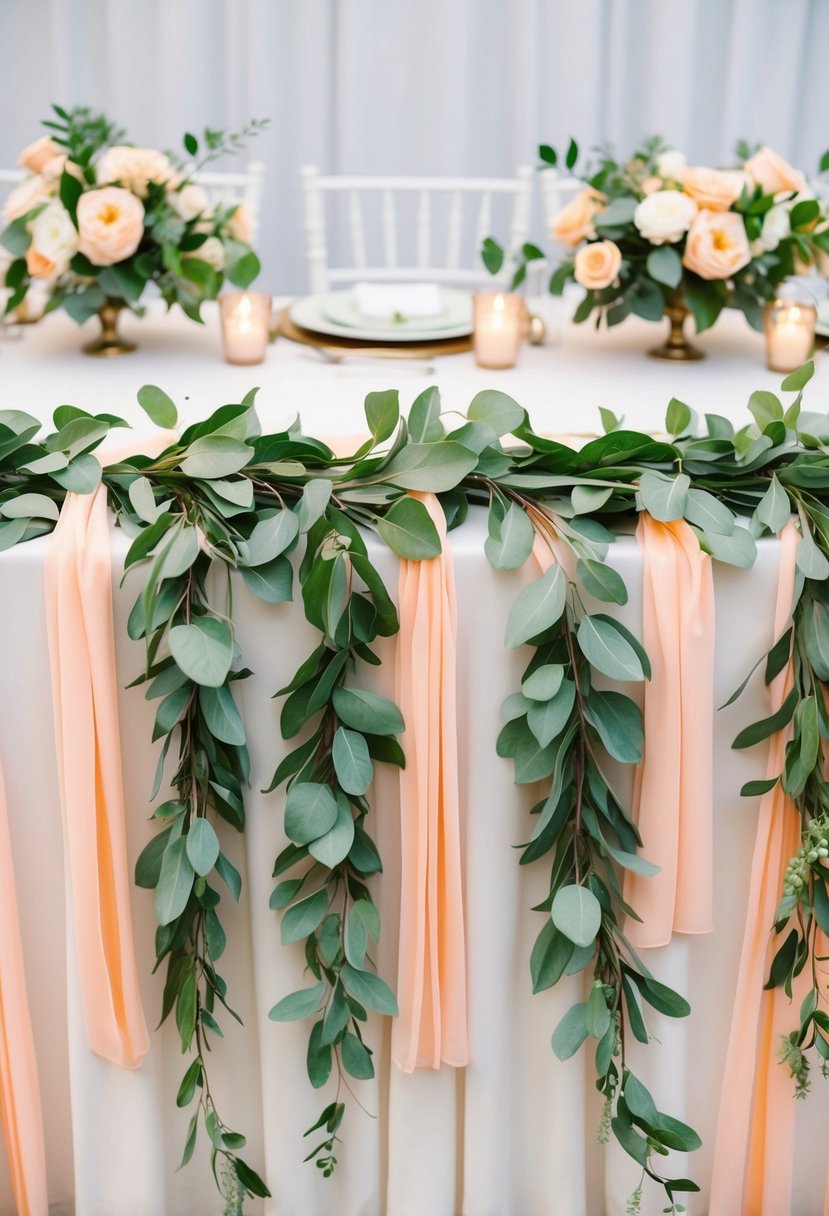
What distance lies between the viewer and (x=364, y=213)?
134 inches

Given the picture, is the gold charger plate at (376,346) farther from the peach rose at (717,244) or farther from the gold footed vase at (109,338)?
the peach rose at (717,244)

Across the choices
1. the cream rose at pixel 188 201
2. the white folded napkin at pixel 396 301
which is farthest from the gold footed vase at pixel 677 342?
the cream rose at pixel 188 201

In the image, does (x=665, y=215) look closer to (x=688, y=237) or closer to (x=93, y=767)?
(x=688, y=237)

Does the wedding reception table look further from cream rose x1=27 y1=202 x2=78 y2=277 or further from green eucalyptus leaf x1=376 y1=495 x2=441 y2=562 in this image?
cream rose x1=27 y1=202 x2=78 y2=277

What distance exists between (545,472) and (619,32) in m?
2.88

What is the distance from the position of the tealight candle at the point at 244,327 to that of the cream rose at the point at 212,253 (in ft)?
0.15

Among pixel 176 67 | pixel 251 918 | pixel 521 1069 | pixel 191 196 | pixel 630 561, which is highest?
pixel 176 67

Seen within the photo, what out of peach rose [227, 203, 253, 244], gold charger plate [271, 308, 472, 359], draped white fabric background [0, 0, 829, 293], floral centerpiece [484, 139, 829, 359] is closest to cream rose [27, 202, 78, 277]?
peach rose [227, 203, 253, 244]

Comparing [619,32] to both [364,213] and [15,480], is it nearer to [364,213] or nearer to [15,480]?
[364,213]

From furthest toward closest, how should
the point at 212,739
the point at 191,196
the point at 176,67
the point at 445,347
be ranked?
1. the point at 176,67
2. the point at 445,347
3. the point at 191,196
4. the point at 212,739

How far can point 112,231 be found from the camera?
1391 mm

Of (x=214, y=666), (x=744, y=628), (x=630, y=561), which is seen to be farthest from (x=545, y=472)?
(x=214, y=666)

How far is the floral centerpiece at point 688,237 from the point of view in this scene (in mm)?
1401

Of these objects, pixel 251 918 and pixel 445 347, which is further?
pixel 445 347
